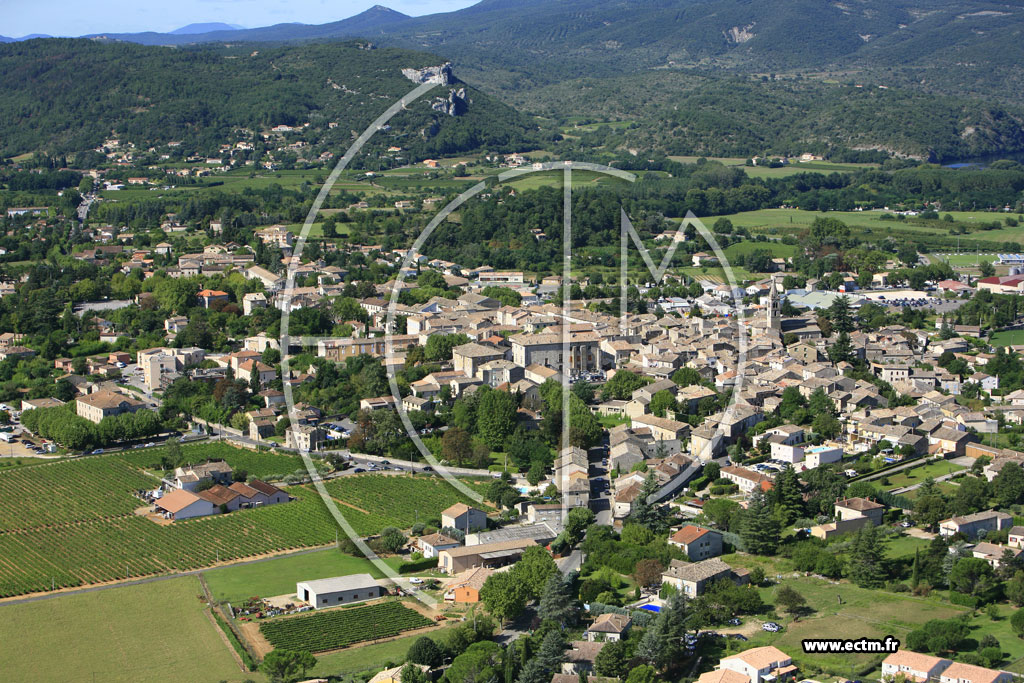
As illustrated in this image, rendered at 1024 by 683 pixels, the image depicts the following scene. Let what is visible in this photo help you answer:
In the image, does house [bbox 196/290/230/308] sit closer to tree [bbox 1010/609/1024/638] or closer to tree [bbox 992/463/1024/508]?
tree [bbox 992/463/1024/508]

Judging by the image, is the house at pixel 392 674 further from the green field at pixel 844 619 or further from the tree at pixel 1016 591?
the tree at pixel 1016 591

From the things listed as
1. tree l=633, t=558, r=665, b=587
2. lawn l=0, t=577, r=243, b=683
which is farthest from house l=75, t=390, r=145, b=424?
tree l=633, t=558, r=665, b=587

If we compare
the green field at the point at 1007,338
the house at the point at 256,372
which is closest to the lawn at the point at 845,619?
the house at the point at 256,372

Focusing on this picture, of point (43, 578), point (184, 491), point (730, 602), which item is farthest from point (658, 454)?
point (43, 578)

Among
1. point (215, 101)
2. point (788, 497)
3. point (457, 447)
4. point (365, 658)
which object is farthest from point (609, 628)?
point (215, 101)

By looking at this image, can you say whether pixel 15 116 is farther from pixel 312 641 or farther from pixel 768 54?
pixel 768 54

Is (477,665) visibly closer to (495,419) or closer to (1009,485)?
(1009,485)
